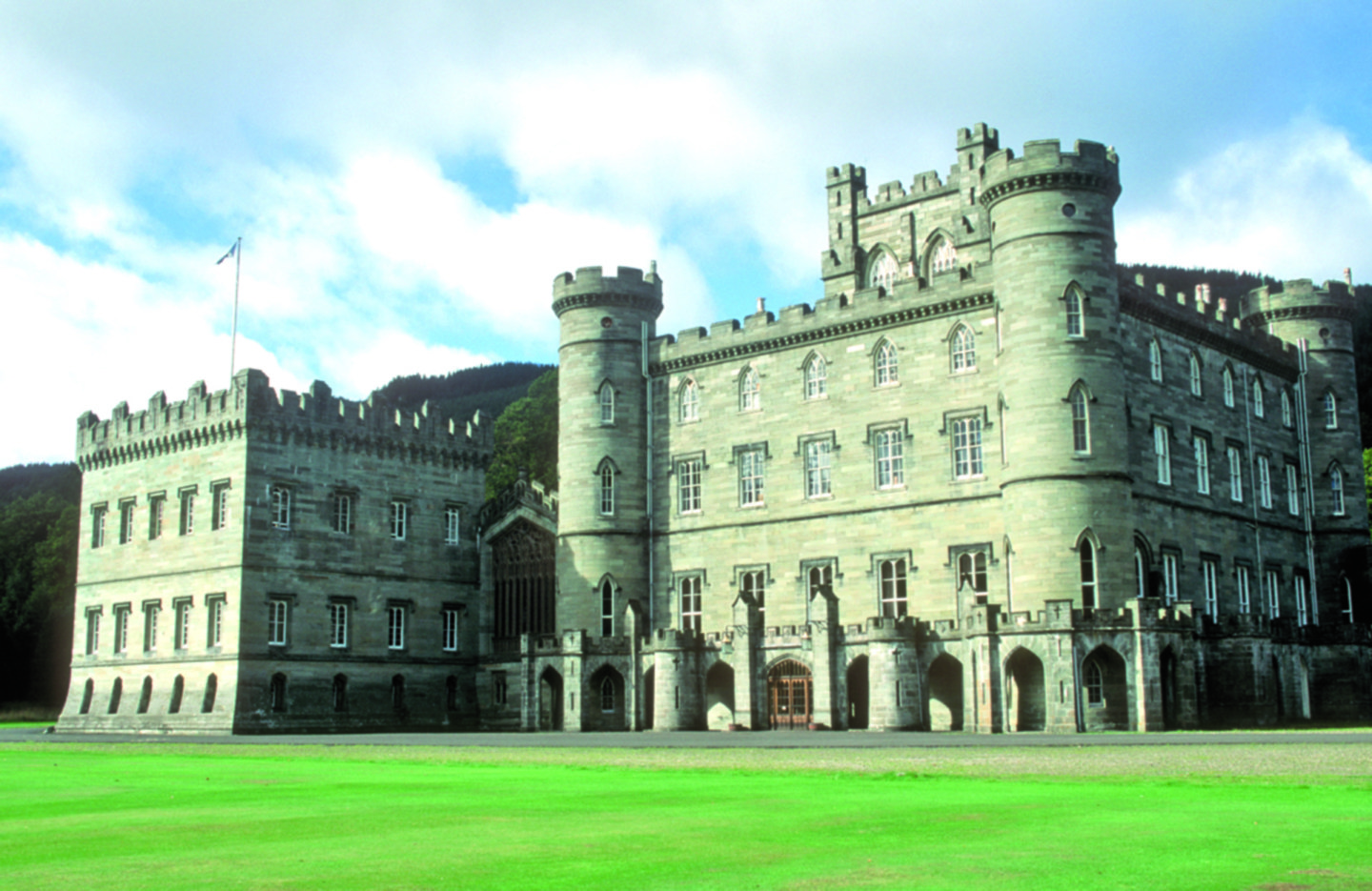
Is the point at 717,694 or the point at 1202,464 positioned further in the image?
the point at 1202,464

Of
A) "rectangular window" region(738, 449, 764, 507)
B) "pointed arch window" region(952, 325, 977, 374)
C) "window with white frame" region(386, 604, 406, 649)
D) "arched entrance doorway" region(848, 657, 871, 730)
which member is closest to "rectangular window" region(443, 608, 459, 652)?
"window with white frame" region(386, 604, 406, 649)

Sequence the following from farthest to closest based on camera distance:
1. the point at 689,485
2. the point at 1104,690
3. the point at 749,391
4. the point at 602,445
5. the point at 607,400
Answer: the point at 607,400
the point at 602,445
the point at 689,485
the point at 749,391
the point at 1104,690

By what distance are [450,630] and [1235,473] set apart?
31078mm

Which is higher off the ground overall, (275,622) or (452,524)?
(452,524)

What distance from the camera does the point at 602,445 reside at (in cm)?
5206

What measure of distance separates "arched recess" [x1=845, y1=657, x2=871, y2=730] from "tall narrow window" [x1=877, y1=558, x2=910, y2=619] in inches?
106

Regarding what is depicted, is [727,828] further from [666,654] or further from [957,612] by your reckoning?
[666,654]

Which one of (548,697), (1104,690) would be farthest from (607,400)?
(1104,690)

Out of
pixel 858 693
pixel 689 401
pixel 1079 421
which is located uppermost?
pixel 689 401

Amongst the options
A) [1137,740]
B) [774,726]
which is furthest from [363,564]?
[1137,740]

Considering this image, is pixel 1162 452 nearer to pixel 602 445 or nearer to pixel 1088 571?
pixel 1088 571

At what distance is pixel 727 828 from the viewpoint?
38.0ft

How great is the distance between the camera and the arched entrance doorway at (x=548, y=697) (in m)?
49.4

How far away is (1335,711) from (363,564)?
35.3 meters
